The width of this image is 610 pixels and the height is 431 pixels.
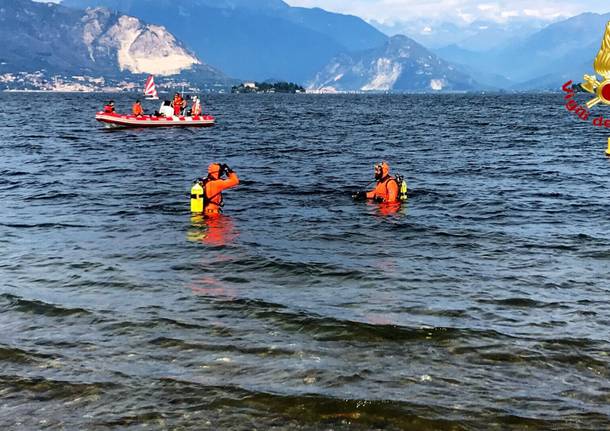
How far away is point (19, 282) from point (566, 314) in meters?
9.54

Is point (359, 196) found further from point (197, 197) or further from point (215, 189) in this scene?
point (197, 197)

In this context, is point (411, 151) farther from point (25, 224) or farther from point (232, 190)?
point (25, 224)

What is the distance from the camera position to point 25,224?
16.6m

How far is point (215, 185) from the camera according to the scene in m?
16.7

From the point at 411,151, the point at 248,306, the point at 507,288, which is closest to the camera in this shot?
the point at 248,306

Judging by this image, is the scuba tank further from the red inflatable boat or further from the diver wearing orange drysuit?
the red inflatable boat

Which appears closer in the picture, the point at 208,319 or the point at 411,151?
the point at 208,319

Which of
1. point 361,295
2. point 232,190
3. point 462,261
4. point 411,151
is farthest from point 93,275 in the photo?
point 411,151

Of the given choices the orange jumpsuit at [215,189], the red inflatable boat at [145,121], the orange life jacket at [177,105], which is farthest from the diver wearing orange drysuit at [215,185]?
the orange life jacket at [177,105]

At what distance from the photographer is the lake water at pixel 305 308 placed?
707 centimetres

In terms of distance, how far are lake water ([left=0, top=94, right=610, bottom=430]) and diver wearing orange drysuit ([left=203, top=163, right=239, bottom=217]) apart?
0.76 metres

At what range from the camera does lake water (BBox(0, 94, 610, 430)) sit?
7.07 meters

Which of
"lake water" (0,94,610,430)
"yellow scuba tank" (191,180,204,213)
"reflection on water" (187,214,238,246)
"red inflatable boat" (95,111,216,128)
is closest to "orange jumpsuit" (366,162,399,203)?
"lake water" (0,94,610,430)

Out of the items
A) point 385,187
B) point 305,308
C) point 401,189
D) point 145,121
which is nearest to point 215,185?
point 385,187
